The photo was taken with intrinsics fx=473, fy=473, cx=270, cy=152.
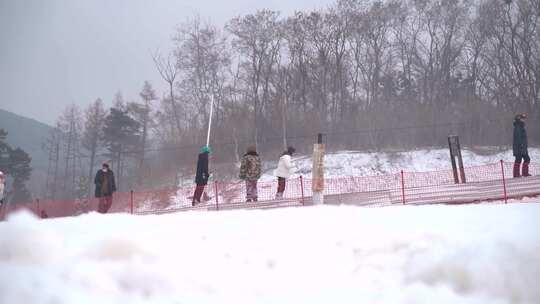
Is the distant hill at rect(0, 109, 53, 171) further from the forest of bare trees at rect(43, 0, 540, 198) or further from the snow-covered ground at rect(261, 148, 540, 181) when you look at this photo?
the snow-covered ground at rect(261, 148, 540, 181)

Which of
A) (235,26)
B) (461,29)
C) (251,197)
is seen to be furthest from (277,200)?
(461,29)

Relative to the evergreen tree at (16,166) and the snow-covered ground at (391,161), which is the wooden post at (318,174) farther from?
the evergreen tree at (16,166)

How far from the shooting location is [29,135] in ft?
155

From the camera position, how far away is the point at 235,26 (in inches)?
1726

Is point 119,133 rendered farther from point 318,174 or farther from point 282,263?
point 282,263

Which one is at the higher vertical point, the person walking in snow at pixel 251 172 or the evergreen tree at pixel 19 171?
the evergreen tree at pixel 19 171

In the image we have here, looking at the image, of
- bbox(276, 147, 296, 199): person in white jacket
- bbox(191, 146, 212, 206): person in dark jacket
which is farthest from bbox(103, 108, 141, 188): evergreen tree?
bbox(276, 147, 296, 199): person in white jacket

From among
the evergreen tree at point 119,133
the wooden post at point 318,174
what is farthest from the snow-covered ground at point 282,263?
the evergreen tree at point 119,133

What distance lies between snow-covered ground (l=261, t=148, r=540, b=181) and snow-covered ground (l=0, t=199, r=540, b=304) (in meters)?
24.9

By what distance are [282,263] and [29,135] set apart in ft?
163

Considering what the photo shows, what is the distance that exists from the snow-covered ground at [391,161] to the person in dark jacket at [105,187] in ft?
53.6

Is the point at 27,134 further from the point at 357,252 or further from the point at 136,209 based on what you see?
the point at 357,252

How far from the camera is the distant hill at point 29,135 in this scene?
37062 millimetres

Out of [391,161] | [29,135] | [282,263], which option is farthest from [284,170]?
[29,135]
